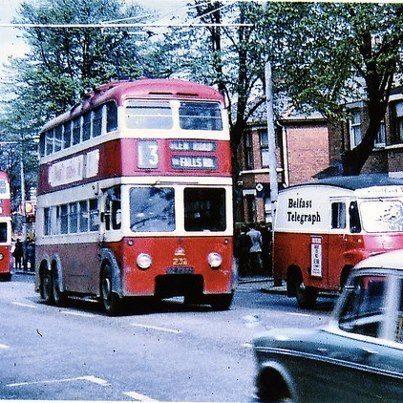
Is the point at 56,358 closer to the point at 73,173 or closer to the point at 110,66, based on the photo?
the point at 73,173

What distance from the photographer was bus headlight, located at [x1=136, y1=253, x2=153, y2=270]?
15594 mm

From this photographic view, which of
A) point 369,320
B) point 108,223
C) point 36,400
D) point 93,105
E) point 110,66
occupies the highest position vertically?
point 110,66

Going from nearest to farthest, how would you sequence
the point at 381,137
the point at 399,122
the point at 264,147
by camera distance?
the point at 399,122 → the point at 381,137 → the point at 264,147

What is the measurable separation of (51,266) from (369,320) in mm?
14777

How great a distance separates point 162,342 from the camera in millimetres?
11781

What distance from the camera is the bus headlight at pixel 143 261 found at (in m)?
15.6

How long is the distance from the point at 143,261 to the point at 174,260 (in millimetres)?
519

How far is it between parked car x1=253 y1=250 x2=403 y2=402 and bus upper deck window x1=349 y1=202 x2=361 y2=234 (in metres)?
9.35

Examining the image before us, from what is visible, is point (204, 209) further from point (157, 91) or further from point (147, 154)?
point (157, 91)

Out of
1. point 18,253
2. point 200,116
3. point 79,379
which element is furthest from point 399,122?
point 18,253

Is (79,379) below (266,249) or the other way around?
below

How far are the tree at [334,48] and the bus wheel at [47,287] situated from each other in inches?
255

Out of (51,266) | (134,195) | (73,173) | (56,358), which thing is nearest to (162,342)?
(56,358)

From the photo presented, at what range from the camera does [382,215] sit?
594 inches
